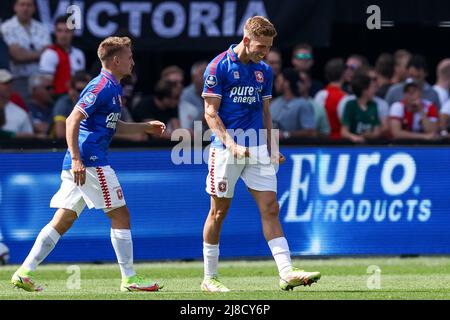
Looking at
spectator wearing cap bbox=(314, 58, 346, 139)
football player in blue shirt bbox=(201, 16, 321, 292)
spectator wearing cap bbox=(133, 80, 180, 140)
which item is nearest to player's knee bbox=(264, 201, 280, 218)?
football player in blue shirt bbox=(201, 16, 321, 292)

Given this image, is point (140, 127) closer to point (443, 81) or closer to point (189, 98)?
point (189, 98)

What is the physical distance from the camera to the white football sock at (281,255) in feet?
33.1

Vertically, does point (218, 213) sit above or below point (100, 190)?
below

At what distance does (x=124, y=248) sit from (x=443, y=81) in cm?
783

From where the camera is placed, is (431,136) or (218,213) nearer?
(218,213)

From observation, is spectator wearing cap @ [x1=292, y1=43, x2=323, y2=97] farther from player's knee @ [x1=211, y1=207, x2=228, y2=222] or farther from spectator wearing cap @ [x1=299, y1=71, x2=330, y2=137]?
player's knee @ [x1=211, y1=207, x2=228, y2=222]

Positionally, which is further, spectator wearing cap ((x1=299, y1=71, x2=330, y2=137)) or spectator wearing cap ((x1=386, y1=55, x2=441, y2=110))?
spectator wearing cap ((x1=386, y1=55, x2=441, y2=110))

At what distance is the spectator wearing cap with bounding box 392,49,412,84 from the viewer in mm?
16969

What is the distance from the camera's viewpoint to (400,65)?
56.1 feet

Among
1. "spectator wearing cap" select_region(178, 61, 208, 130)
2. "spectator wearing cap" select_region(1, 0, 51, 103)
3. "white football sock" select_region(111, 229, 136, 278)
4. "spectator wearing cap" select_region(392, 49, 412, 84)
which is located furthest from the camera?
"spectator wearing cap" select_region(392, 49, 412, 84)

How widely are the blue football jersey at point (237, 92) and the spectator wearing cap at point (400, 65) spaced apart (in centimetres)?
689

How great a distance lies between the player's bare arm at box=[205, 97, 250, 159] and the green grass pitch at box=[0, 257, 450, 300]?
1172 millimetres

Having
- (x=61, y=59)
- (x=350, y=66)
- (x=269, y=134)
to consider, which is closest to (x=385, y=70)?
(x=350, y=66)

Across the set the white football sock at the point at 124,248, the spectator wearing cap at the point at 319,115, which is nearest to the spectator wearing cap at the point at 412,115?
the spectator wearing cap at the point at 319,115
